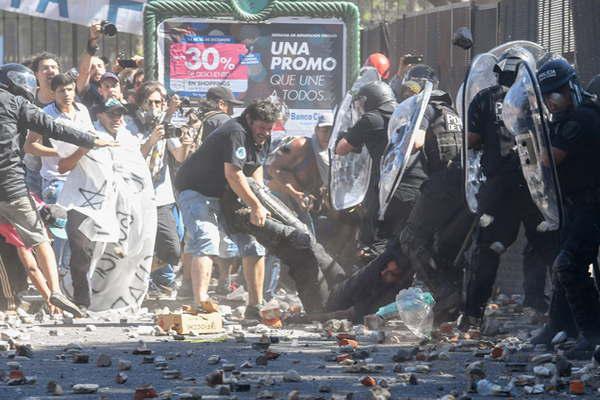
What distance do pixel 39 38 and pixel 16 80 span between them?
7.84 m

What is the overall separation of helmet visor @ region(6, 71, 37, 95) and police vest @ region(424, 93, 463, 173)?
2935 mm

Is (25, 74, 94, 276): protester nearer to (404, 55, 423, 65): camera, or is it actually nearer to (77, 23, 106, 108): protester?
(77, 23, 106, 108): protester

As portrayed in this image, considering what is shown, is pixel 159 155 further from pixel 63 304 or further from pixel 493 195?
pixel 493 195

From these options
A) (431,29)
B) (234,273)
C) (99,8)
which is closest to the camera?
(234,273)

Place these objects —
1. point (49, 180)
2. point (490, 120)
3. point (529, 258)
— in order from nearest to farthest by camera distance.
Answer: point (490, 120), point (529, 258), point (49, 180)

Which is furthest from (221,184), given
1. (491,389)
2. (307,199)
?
(491,389)

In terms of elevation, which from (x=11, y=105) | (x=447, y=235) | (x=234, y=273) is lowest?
(x=234, y=273)

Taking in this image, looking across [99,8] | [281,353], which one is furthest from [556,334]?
[99,8]

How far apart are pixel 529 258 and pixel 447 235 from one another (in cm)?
85

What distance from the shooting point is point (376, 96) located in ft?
38.1

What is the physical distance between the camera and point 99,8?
17.9m

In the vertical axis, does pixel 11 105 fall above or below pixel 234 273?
above

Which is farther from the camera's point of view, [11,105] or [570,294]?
[11,105]

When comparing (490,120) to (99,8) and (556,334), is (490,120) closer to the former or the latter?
(556,334)
